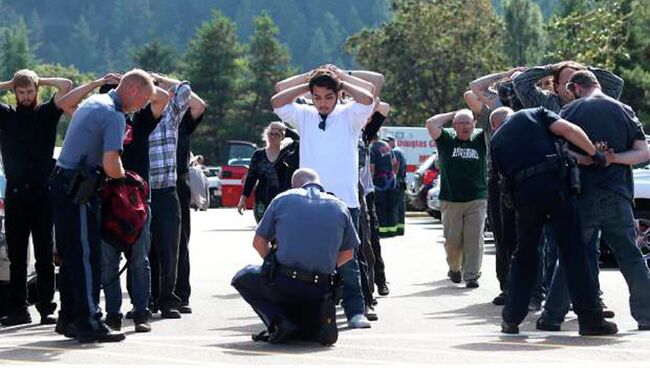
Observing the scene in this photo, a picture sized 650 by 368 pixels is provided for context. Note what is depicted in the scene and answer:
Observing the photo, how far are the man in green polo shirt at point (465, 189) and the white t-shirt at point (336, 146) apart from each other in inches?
143

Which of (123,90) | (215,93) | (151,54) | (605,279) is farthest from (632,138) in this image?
(151,54)

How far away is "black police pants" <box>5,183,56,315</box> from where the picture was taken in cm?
1288

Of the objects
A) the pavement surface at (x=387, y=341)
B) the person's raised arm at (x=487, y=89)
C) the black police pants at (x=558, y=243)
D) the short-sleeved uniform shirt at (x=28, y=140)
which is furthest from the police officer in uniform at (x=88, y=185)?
the person's raised arm at (x=487, y=89)

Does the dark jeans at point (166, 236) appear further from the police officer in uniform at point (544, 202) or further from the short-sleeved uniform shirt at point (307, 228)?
the police officer in uniform at point (544, 202)

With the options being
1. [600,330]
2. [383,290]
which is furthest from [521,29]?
[600,330]

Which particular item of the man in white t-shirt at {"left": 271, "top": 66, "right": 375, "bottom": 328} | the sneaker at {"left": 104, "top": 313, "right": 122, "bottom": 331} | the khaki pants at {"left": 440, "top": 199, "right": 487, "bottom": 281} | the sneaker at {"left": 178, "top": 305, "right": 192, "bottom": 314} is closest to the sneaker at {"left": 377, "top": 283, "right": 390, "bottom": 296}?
the khaki pants at {"left": 440, "top": 199, "right": 487, "bottom": 281}

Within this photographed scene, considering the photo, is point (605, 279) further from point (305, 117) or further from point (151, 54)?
point (151, 54)

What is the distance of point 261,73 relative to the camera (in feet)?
380

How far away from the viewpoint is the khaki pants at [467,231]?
16.7 m

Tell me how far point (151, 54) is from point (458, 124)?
123m

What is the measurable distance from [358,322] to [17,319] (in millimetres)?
2643

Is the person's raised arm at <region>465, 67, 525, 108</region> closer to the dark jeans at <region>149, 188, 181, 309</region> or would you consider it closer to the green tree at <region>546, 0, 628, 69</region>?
the dark jeans at <region>149, 188, 181, 309</region>

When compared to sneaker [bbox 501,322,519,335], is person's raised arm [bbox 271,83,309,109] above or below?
above

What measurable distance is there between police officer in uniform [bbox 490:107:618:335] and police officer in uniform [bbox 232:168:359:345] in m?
1.29
